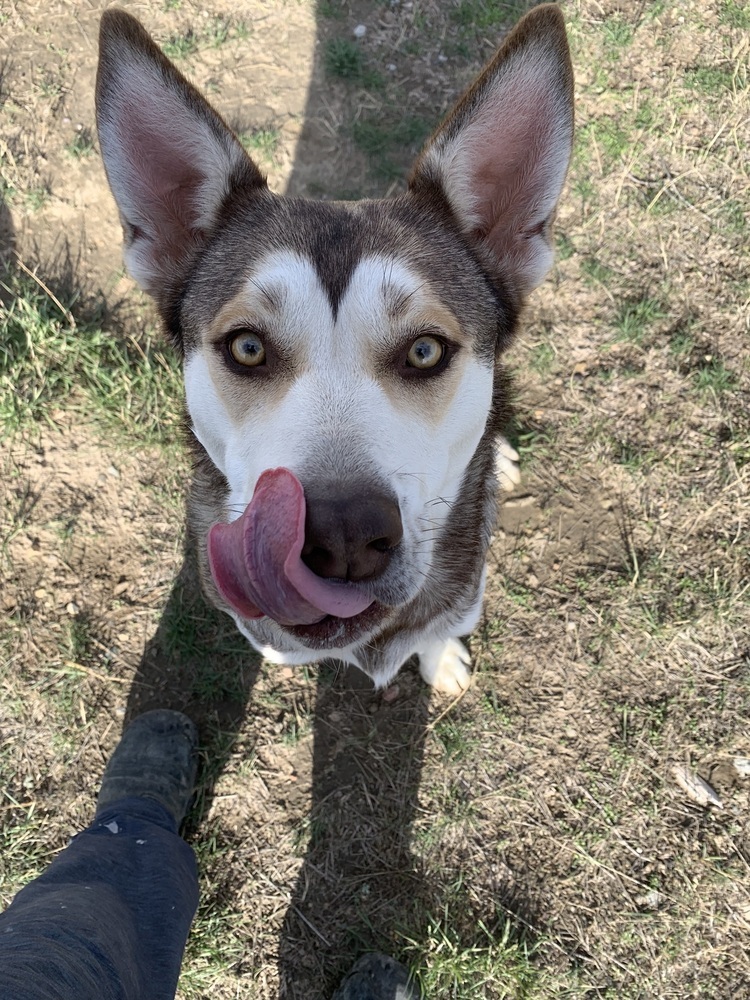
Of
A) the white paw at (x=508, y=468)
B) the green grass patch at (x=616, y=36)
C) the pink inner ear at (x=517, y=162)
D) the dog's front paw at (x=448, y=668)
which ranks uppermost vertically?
the green grass patch at (x=616, y=36)

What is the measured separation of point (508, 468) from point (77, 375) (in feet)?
9.92

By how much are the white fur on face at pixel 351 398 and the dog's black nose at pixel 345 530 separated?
0.10 metres

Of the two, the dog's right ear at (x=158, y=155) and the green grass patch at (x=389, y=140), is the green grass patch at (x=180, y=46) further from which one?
the dog's right ear at (x=158, y=155)

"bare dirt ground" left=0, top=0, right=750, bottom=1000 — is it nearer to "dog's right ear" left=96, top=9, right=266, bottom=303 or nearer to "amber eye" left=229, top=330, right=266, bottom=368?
"dog's right ear" left=96, top=9, right=266, bottom=303

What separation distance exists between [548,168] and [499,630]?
2665 mm

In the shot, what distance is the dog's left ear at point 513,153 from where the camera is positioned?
2.36m

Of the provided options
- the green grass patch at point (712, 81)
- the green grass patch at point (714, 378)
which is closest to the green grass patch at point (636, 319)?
the green grass patch at point (714, 378)

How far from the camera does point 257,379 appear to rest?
235 centimetres

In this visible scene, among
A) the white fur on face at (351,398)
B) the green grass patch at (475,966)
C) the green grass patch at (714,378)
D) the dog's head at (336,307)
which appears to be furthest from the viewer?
the green grass patch at (714,378)

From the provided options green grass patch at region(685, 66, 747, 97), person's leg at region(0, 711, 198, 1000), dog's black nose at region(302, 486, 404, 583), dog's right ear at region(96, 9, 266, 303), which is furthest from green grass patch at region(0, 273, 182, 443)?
green grass patch at region(685, 66, 747, 97)

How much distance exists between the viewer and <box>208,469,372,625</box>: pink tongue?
1.81 m

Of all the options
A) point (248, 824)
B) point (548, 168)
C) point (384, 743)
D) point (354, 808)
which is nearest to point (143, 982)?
point (248, 824)

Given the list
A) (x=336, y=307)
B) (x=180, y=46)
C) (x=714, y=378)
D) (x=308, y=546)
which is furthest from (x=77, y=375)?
(x=714, y=378)

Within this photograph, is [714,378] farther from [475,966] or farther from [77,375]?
[77,375]
